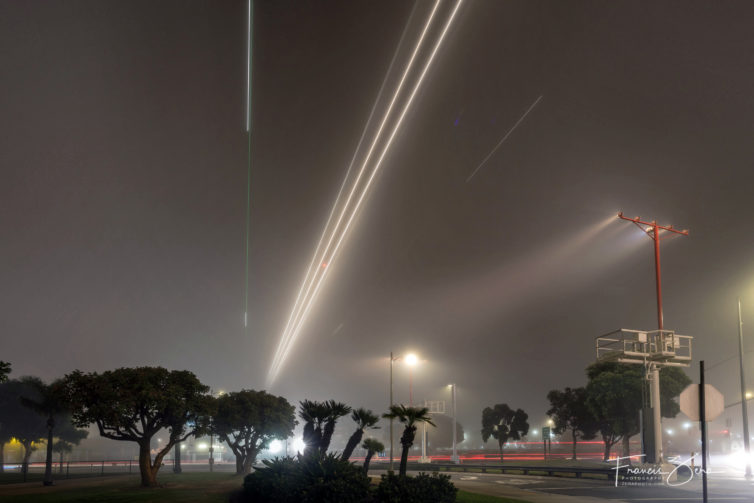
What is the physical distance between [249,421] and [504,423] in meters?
55.8

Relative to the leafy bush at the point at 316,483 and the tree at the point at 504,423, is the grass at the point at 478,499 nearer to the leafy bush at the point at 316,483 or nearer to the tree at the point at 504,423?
the leafy bush at the point at 316,483

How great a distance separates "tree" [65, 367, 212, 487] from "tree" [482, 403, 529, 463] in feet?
216

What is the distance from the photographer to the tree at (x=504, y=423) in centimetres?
9094

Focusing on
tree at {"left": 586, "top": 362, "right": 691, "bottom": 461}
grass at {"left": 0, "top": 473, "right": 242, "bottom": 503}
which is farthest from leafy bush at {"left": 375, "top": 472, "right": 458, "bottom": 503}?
tree at {"left": 586, "top": 362, "right": 691, "bottom": 461}

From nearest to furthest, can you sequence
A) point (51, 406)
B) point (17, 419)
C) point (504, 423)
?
point (51, 406) < point (17, 419) < point (504, 423)

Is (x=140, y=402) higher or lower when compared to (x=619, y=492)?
higher

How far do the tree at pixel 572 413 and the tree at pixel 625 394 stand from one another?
384 inches

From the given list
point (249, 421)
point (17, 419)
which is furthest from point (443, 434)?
point (249, 421)

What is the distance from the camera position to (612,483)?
3719cm

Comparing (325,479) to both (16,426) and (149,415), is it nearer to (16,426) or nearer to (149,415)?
(149,415)

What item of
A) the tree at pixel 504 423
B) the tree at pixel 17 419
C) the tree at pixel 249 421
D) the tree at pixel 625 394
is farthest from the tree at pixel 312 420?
the tree at pixel 504 423

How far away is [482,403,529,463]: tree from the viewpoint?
298ft

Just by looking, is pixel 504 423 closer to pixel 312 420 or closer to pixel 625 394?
pixel 625 394

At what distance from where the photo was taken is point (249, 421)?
46.5 meters
